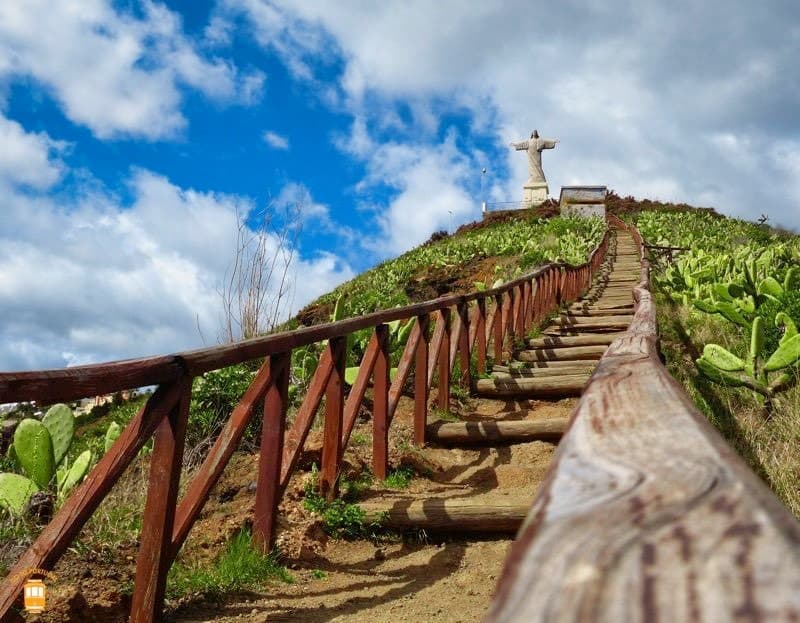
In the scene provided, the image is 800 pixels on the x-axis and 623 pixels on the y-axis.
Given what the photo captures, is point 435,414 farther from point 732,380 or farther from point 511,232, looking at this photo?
point 511,232

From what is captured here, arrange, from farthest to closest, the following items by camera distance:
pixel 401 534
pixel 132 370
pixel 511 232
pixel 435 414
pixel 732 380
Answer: pixel 511 232
pixel 435 414
pixel 732 380
pixel 401 534
pixel 132 370

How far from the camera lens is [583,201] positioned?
1467 inches

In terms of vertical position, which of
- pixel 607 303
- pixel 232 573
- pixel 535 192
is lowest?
pixel 232 573

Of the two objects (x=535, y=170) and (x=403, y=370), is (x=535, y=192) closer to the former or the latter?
(x=535, y=170)

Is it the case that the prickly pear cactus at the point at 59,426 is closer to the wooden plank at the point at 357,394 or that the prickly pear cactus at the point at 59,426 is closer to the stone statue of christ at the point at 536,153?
the wooden plank at the point at 357,394

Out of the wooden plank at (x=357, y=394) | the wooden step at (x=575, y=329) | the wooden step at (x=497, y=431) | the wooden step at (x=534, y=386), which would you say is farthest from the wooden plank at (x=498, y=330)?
the wooden plank at (x=357, y=394)

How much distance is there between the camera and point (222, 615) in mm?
2857

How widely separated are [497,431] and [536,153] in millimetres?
42112

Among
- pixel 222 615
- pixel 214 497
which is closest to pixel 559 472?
pixel 222 615

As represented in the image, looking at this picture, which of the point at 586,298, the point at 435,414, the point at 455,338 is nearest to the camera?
the point at 435,414

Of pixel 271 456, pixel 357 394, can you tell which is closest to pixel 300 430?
pixel 271 456

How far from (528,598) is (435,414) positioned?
5743 millimetres

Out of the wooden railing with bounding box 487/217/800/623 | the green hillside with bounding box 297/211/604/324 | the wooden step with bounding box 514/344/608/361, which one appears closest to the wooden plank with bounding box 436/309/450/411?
the wooden step with bounding box 514/344/608/361

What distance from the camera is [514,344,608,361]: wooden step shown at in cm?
820
